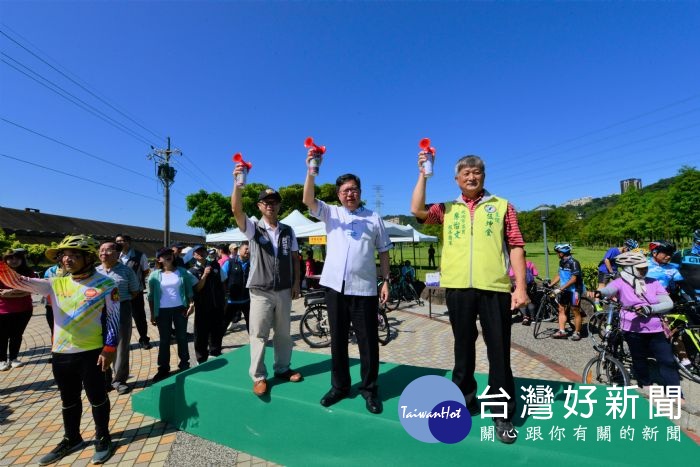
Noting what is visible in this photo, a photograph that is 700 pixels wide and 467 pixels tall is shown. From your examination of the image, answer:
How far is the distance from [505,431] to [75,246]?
366 centimetres

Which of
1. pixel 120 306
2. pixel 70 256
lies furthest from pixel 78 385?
pixel 120 306

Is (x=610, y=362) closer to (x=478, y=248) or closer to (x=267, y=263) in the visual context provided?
(x=478, y=248)

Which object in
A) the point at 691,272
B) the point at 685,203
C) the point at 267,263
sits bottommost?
the point at 691,272

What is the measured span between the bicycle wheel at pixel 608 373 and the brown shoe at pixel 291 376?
10.7 ft

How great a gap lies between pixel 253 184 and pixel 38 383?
103 ft

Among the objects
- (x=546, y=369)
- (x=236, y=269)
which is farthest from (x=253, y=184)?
(x=546, y=369)

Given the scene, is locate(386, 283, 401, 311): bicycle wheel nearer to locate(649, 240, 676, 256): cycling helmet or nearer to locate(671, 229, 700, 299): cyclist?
locate(649, 240, 676, 256): cycling helmet

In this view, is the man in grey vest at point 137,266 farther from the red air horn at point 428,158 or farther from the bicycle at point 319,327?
the red air horn at point 428,158

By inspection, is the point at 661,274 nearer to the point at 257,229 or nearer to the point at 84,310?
the point at 257,229

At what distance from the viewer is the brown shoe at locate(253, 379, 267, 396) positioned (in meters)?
2.95

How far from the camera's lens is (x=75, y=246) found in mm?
2771

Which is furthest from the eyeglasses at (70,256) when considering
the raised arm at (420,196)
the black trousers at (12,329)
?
the black trousers at (12,329)

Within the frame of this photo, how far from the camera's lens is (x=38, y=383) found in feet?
15.9

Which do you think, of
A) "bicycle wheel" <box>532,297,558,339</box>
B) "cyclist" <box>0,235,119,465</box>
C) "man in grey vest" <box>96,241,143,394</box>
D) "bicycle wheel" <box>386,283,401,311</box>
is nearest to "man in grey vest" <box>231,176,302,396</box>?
"cyclist" <box>0,235,119,465</box>
